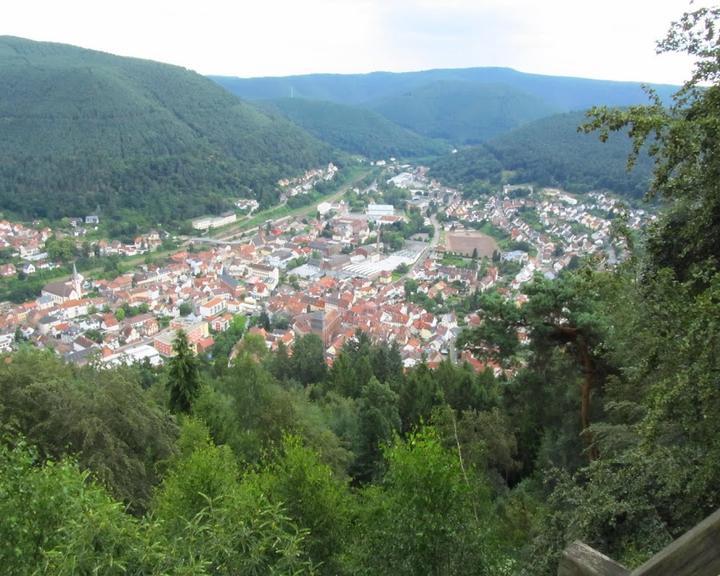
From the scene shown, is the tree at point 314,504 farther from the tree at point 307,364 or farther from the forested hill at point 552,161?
the forested hill at point 552,161

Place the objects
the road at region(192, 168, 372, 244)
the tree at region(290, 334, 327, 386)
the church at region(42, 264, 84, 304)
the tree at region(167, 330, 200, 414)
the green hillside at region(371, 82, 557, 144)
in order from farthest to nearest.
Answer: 1. the green hillside at region(371, 82, 557, 144)
2. the road at region(192, 168, 372, 244)
3. the church at region(42, 264, 84, 304)
4. the tree at region(290, 334, 327, 386)
5. the tree at region(167, 330, 200, 414)

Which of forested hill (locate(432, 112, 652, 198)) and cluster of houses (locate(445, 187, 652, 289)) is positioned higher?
forested hill (locate(432, 112, 652, 198))

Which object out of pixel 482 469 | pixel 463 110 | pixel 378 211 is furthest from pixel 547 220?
pixel 463 110

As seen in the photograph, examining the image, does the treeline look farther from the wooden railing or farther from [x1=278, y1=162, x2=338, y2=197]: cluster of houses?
[x1=278, y1=162, x2=338, y2=197]: cluster of houses

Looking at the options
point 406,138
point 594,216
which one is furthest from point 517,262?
point 406,138

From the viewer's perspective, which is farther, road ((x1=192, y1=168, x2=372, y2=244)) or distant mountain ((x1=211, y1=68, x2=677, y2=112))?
distant mountain ((x1=211, y1=68, x2=677, y2=112))

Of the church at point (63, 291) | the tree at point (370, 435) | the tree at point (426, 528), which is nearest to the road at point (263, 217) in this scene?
the church at point (63, 291)

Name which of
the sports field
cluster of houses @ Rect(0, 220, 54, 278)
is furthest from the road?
the sports field

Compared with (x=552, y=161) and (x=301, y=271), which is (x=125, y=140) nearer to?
(x=301, y=271)
